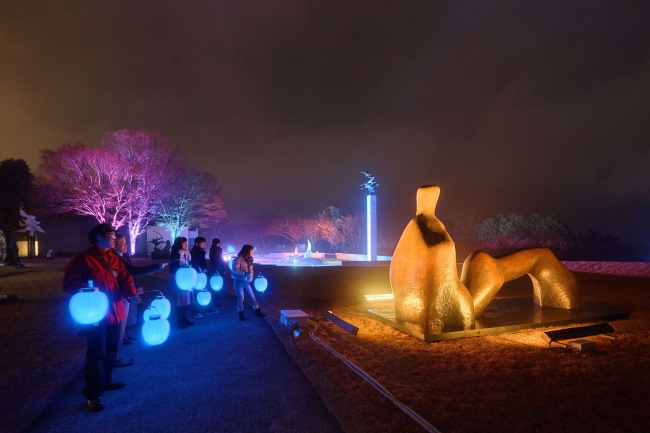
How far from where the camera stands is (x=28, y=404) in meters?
4.38

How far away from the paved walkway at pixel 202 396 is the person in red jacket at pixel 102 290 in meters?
0.27

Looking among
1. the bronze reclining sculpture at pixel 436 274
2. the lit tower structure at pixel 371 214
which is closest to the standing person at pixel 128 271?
the bronze reclining sculpture at pixel 436 274

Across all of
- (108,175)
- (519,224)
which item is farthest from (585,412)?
(519,224)

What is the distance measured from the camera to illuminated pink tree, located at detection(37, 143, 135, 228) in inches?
1002

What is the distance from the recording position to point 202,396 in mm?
4625

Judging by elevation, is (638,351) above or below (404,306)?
below

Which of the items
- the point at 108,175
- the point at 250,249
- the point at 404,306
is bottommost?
the point at 404,306

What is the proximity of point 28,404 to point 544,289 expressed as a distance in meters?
10.6

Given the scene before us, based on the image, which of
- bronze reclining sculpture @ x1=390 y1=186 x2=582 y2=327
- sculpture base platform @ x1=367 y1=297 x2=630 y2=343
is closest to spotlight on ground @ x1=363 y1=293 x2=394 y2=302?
sculpture base platform @ x1=367 y1=297 x2=630 y2=343

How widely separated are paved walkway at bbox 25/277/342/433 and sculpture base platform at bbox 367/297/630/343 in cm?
277

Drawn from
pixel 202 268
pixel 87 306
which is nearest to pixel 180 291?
pixel 202 268

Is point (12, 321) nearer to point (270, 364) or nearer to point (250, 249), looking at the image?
point (250, 249)

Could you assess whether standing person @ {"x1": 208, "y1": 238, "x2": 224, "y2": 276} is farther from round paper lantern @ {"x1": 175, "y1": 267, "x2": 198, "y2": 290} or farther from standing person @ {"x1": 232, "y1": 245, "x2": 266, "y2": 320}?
round paper lantern @ {"x1": 175, "y1": 267, "x2": 198, "y2": 290}

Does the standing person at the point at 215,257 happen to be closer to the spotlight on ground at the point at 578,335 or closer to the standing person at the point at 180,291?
the standing person at the point at 180,291
